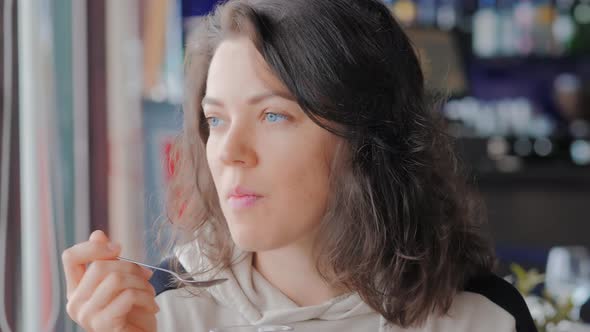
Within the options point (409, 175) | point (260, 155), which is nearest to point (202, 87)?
point (260, 155)

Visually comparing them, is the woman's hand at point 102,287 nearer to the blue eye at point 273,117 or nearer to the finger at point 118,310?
the finger at point 118,310

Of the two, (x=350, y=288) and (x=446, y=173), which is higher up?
(x=446, y=173)

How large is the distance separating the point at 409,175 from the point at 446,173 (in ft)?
0.42

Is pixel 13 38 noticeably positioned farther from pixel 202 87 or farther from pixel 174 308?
pixel 174 308

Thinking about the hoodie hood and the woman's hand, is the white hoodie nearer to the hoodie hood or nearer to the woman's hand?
the hoodie hood

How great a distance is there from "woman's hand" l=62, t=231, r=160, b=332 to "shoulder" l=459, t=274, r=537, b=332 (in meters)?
0.52

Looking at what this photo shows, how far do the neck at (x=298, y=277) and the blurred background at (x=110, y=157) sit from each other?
0.35 metres

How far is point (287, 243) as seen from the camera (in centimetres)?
106

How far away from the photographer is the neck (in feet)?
3.71

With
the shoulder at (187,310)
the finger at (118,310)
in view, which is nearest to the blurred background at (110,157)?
the shoulder at (187,310)

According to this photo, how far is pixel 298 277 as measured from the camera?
1143 mm

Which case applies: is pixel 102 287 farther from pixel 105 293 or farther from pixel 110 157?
pixel 110 157

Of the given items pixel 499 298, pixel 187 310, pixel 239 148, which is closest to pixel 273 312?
pixel 187 310

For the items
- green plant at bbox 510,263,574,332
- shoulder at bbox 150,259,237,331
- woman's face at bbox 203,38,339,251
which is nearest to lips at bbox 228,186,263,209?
woman's face at bbox 203,38,339,251
